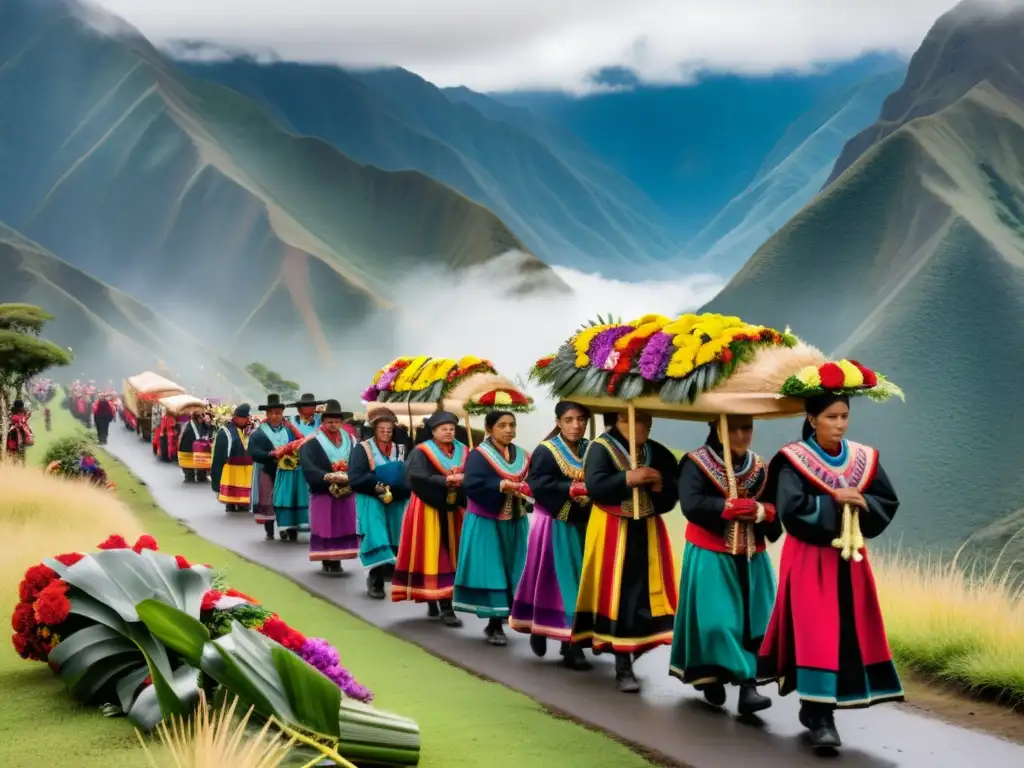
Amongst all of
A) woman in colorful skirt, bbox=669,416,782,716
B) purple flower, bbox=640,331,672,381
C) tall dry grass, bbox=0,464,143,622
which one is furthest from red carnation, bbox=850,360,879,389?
tall dry grass, bbox=0,464,143,622

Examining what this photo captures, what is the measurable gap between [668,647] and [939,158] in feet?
138

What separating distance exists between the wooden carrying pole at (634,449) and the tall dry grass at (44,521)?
4913 mm

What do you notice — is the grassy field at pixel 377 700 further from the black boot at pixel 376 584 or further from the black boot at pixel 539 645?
the black boot at pixel 539 645

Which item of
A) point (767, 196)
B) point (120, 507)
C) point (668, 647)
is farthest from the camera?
point (767, 196)

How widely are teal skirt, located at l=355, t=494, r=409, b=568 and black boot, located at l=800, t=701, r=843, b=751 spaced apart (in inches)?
221

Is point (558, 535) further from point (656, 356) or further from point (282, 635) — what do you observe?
point (282, 635)

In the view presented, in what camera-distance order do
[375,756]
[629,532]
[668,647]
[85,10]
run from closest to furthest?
[375,756] → [629,532] → [668,647] → [85,10]

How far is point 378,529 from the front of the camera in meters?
11.7

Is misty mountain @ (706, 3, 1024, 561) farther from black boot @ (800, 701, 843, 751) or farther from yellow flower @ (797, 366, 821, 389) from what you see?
yellow flower @ (797, 366, 821, 389)

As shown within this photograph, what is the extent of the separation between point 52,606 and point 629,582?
357 centimetres

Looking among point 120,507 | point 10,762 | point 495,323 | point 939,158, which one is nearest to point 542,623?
point 10,762

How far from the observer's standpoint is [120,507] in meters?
15.4

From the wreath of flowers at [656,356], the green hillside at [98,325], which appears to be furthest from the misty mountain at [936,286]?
the green hillside at [98,325]

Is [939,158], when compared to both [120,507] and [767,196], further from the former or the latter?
[120,507]
